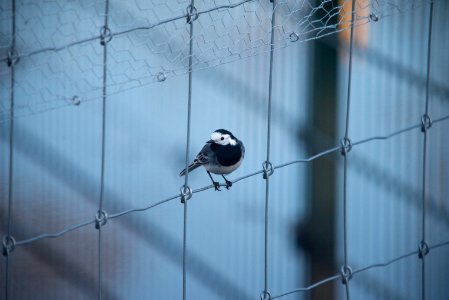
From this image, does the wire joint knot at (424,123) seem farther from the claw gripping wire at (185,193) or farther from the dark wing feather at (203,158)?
the dark wing feather at (203,158)

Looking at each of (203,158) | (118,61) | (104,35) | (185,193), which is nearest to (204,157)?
(203,158)

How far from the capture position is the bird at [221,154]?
2.40 m

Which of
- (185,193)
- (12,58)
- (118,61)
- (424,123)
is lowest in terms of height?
(185,193)

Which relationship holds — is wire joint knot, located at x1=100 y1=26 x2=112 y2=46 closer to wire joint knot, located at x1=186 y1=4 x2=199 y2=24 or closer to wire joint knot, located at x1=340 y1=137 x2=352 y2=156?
wire joint knot, located at x1=186 y1=4 x2=199 y2=24

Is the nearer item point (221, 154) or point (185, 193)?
point (185, 193)

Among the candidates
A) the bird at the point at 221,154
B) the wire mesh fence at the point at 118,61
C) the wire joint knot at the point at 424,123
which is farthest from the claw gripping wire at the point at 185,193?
the bird at the point at 221,154

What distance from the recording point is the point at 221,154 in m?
2.41

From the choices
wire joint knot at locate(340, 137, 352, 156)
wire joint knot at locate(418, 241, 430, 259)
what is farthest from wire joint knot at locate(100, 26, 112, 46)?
wire joint knot at locate(418, 241, 430, 259)

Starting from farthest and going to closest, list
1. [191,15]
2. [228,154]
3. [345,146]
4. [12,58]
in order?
1. [228,154]
2. [345,146]
3. [191,15]
4. [12,58]

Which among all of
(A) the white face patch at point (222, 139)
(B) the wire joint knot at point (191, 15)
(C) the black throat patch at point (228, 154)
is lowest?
(B) the wire joint knot at point (191, 15)

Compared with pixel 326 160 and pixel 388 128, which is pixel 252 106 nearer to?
pixel 326 160

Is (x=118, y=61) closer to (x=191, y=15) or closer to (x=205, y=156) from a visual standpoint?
(x=191, y=15)

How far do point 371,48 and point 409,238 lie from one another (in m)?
0.69

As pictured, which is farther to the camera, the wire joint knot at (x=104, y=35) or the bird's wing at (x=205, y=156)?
the bird's wing at (x=205, y=156)
